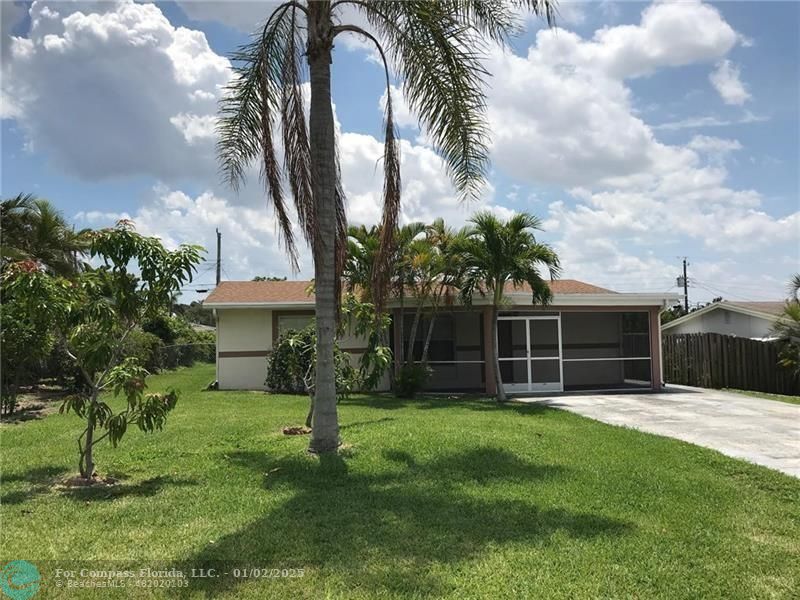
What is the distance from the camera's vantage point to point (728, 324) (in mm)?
23938

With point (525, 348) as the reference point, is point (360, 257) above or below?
above

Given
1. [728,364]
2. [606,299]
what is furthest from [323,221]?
[728,364]

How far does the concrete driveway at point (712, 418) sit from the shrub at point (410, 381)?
2.88 m

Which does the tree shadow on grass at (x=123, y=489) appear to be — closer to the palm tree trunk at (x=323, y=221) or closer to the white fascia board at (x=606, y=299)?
the palm tree trunk at (x=323, y=221)

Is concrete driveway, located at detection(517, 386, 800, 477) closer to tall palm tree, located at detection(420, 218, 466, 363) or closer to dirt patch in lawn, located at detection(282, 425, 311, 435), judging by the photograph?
tall palm tree, located at detection(420, 218, 466, 363)

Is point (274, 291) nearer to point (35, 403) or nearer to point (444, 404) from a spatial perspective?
point (35, 403)

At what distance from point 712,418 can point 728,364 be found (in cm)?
832

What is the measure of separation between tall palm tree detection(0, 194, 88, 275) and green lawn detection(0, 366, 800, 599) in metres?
8.17

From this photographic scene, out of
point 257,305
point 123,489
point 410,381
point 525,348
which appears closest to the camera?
point 123,489

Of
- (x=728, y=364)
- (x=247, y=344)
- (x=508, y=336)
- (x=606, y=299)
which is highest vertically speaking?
(x=606, y=299)

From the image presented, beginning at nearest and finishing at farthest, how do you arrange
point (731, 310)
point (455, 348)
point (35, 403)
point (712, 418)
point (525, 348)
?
point (712, 418)
point (35, 403)
point (525, 348)
point (455, 348)
point (731, 310)

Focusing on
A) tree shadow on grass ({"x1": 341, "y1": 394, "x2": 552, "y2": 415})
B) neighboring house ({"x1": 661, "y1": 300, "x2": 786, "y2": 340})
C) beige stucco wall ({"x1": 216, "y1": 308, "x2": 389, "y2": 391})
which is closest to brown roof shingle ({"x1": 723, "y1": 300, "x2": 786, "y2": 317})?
neighboring house ({"x1": 661, "y1": 300, "x2": 786, "y2": 340})

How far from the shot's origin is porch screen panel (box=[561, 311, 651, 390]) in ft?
68.4

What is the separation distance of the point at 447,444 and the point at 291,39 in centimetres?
610
